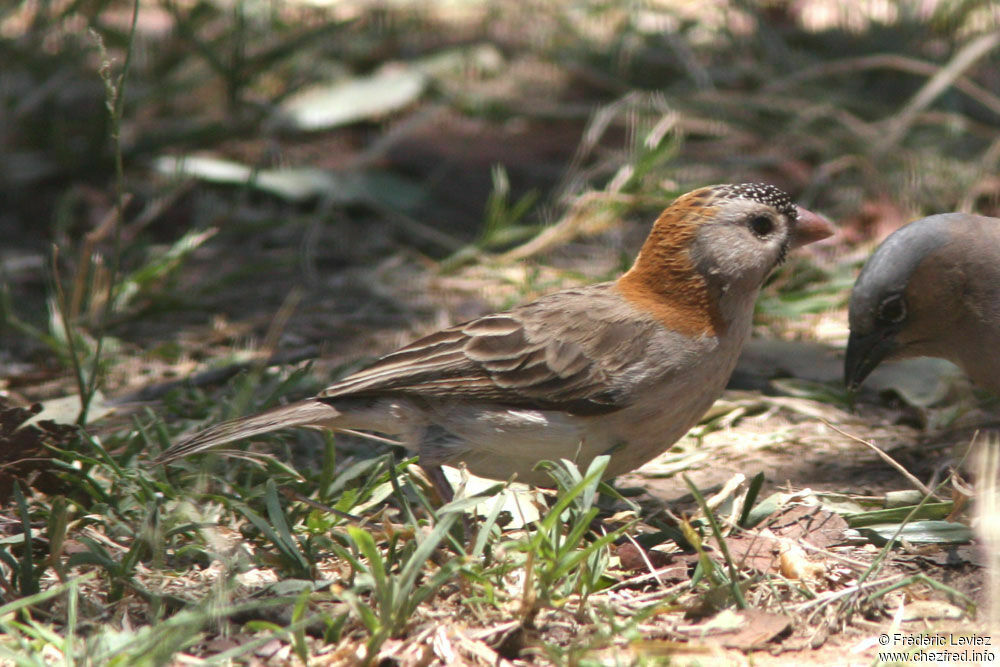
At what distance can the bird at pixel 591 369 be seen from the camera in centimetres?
375

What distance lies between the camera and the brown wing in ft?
12.5

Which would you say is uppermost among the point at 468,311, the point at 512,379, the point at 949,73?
the point at 949,73

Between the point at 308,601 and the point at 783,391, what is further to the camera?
the point at 783,391

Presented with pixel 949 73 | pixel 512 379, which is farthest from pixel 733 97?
pixel 512 379

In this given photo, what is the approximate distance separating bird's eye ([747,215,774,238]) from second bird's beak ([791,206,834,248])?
121mm

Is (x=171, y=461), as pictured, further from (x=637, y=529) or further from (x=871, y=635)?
(x=871, y=635)

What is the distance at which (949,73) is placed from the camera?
20.6 feet

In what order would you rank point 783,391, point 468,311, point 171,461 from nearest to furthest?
point 171,461 → point 783,391 → point 468,311

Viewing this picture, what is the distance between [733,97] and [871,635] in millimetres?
4699

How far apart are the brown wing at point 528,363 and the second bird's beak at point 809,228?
67 cm

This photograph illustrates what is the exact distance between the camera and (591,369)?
381cm

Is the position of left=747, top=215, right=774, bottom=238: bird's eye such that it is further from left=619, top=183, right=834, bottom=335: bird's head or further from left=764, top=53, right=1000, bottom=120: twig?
left=764, top=53, right=1000, bottom=120: twig

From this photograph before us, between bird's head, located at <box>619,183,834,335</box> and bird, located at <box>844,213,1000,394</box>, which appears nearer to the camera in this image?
bird's head, located at <box>619,183,834,335</box>

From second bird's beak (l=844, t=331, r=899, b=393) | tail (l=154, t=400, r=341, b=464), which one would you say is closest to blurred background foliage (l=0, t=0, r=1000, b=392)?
second bird's beak (l=844, t=331, r=899, b=393)
